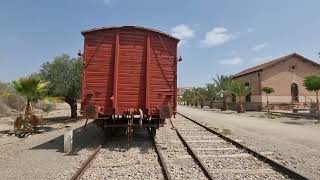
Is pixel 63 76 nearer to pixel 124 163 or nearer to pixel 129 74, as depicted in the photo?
pixel 129 74

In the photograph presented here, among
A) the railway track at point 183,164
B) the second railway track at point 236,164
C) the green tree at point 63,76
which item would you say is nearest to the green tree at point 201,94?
the green tree at point 63,76

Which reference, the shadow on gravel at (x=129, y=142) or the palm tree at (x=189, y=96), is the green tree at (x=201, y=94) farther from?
the shadow on gravel at (x=129, y=142)

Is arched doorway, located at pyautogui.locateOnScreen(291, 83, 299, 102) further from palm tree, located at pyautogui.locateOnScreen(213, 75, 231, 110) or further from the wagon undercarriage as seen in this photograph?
the wagon undercarriage

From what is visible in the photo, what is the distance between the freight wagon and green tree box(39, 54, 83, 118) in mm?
12045

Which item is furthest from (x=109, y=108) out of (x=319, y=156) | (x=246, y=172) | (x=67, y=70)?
(x=67, y=70)

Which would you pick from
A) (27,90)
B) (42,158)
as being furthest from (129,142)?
(27,90)

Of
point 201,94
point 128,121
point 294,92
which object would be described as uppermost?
point 201,94

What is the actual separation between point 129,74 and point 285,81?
124ft

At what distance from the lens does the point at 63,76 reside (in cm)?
2450

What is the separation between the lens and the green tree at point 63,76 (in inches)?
955

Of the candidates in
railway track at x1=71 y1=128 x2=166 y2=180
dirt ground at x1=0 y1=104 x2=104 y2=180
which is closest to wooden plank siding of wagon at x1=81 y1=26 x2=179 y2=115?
railway track at x1=71 y1=128 x2=166 y2=180

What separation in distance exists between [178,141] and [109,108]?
319 centimetres

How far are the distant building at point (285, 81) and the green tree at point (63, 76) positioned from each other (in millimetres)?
27142

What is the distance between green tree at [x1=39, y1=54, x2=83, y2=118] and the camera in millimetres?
24250
